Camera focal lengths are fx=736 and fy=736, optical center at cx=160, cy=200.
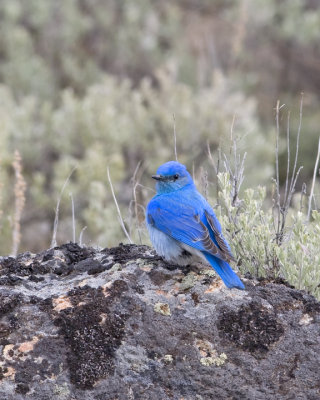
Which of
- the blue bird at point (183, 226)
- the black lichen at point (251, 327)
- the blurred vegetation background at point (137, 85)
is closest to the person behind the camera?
the black lichen at point (251, 327)

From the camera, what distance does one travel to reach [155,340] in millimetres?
3057

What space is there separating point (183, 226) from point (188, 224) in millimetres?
28

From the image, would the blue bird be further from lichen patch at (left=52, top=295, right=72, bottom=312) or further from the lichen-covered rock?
lichen patch at (left=52, top=295, right=72, bottom=312)

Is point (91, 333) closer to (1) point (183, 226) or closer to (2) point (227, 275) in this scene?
(2) point (227, 275)

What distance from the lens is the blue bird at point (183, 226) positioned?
349cm

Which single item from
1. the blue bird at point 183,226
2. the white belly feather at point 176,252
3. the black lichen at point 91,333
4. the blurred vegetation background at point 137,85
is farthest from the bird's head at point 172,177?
the blurred vegetation background at point 137,85

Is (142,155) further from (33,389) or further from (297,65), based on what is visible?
(33,389)

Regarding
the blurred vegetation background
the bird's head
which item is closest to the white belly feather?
the bird's head

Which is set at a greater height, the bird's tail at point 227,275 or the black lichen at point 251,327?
the bird's tail at point 227,275

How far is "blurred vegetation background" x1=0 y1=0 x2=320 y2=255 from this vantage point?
8.84 meters

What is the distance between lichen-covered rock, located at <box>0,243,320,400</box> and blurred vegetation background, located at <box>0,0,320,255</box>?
14.0 ft

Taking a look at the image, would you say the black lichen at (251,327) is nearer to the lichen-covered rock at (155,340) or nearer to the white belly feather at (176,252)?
the lichen-covered rock at (155,340)

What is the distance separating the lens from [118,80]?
12.8m

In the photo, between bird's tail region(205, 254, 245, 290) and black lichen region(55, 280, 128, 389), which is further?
bird's tail region(205, 254, 245, 290)
